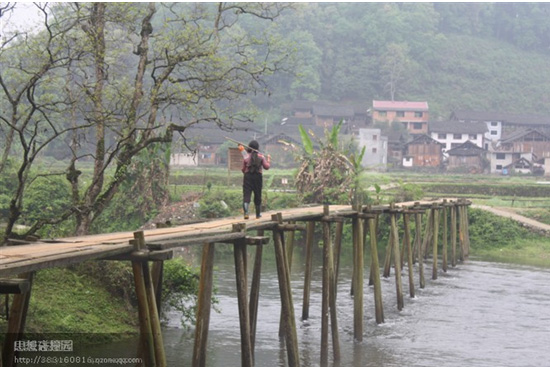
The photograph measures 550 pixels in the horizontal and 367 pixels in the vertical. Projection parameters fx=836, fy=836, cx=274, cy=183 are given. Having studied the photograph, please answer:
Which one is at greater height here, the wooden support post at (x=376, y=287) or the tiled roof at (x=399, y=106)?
the tiled roof at (x=399, y=106)

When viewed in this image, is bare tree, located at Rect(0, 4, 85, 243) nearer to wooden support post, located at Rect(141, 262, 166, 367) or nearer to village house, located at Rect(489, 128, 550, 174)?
wooden support post, located at Rect(141, 262, 166, 367)

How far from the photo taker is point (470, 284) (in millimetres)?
24438

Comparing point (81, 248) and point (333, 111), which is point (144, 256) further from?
point (333, 111)

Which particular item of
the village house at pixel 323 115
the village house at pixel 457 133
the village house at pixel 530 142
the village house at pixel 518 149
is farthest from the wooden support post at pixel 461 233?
the village house at pixel 457 133

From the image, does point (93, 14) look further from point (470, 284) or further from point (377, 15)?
point (377, 15)

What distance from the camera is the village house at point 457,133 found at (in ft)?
256

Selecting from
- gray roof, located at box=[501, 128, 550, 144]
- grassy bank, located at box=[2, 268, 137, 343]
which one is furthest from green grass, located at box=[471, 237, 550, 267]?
gray roof, located at box=[501, 128, 550, 144]

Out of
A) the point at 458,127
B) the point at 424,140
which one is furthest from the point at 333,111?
the point at 458,127

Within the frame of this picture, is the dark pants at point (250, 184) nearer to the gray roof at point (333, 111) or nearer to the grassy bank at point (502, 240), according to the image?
the grassy bank at point (502, 240)

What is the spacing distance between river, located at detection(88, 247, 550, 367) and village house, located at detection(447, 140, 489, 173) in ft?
152

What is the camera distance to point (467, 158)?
235 ft

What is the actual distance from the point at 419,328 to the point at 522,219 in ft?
60.2

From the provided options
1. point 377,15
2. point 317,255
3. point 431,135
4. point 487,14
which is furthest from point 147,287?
point 487,14

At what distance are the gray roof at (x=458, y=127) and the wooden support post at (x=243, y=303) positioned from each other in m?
69.0
